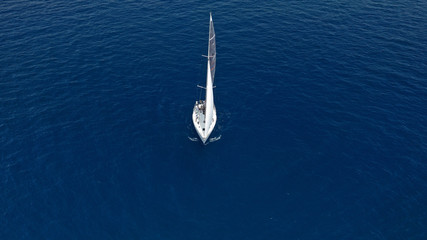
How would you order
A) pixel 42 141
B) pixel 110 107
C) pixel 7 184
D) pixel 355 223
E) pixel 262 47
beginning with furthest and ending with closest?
pixel 262 47, pixel 110 107, pixel 42 141, pixel 7 184, pixel 355 223

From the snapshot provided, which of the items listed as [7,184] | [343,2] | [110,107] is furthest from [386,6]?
[7,184]

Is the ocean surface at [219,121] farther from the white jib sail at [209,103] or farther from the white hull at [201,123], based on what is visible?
the white jib sail at [209,103]

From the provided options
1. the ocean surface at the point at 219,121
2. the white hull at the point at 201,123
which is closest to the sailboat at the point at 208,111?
the white hull at the point at 201,123

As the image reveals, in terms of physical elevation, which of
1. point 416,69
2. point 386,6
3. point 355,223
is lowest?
point 355,223

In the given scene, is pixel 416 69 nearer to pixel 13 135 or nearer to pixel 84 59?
pixel 84 59

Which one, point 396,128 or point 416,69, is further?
point 416,69

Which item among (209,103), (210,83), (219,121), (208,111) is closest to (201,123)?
(208,111)

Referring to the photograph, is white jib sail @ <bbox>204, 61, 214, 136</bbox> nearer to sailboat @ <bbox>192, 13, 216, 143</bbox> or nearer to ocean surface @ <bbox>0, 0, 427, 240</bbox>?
sailboat @ <bbox>192, 13, 216, 143</bbox>

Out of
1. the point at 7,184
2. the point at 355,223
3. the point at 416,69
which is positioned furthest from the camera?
the point at 416,69
